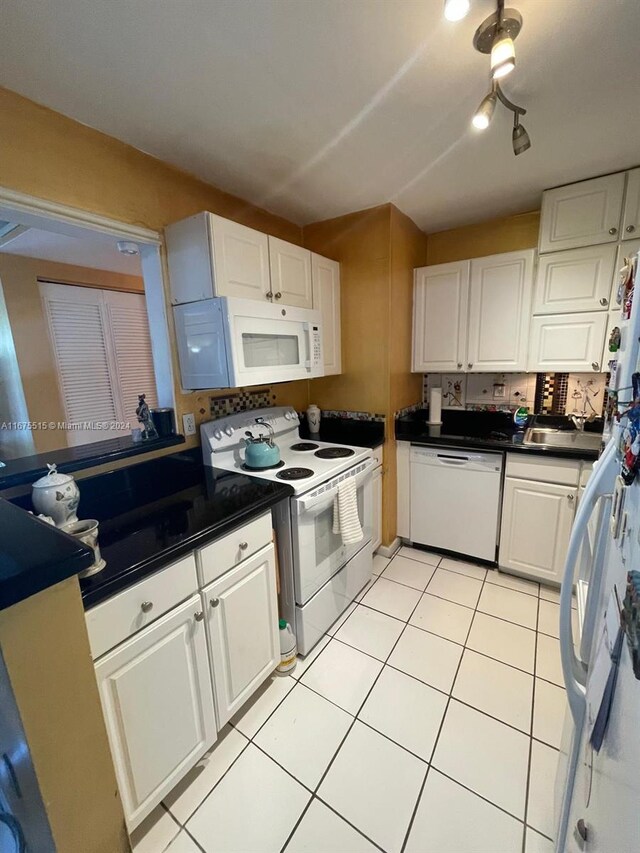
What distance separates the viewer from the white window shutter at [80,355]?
2.97m

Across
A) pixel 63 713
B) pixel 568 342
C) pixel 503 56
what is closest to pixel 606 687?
pixel 63 713

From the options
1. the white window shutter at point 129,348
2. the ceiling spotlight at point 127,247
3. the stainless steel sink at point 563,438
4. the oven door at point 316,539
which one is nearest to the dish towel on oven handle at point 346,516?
the oven door at point 316,539

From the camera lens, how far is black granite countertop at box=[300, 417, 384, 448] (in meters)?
2.28

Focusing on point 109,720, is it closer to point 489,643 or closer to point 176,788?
point 176,788

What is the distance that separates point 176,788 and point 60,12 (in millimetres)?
2375

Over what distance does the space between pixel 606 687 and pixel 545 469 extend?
5.42ft

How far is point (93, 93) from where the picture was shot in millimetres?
1193

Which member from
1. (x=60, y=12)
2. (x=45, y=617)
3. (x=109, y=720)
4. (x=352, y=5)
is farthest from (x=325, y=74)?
(x=109, y=720)

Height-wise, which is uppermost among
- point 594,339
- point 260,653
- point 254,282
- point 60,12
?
point 60,12

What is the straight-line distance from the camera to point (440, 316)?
248 centimetres

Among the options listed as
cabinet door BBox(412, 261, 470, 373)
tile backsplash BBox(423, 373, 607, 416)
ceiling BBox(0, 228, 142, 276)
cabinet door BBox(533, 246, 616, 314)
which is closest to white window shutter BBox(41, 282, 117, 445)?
ceiling BBox(0, 228, 142, 276)

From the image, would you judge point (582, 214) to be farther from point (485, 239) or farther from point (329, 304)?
point (329, 304)

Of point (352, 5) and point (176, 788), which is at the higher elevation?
point (352, 5)

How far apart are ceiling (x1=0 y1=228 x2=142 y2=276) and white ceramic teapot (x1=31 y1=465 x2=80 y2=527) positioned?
1.76m
